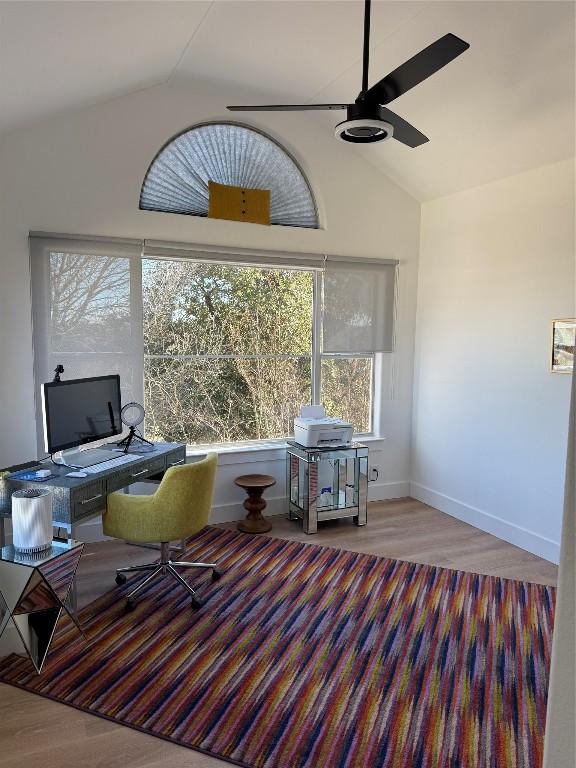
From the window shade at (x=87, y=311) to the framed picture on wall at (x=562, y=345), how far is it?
2842mm

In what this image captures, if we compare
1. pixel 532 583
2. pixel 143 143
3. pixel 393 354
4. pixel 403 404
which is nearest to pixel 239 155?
pixel 143 143

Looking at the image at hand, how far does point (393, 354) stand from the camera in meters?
4.98

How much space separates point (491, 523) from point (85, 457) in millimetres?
2998

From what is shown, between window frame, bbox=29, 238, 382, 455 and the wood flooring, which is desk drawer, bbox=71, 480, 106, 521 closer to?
the wood flooring

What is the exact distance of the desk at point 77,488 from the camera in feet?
9.23

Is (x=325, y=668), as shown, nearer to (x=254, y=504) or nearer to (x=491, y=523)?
(x=254, y=504)

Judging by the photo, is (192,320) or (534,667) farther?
(192,320)

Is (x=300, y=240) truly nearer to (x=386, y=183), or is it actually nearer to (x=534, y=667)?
(x=386, y=183)

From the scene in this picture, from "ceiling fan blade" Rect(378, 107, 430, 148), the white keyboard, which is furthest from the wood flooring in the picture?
"ceiling fan blade" Rect(378, 107, 430, 148)

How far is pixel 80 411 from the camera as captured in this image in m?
3.32

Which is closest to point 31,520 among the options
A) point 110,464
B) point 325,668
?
point 110,464

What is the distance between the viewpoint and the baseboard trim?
150 inches

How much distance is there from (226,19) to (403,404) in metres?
3.31

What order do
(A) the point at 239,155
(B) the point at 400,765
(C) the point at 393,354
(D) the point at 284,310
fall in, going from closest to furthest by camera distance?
(B) the point at 400,765, (A) the point at 239,155, (D) the point at 284,310, (C) the point at 393,354
